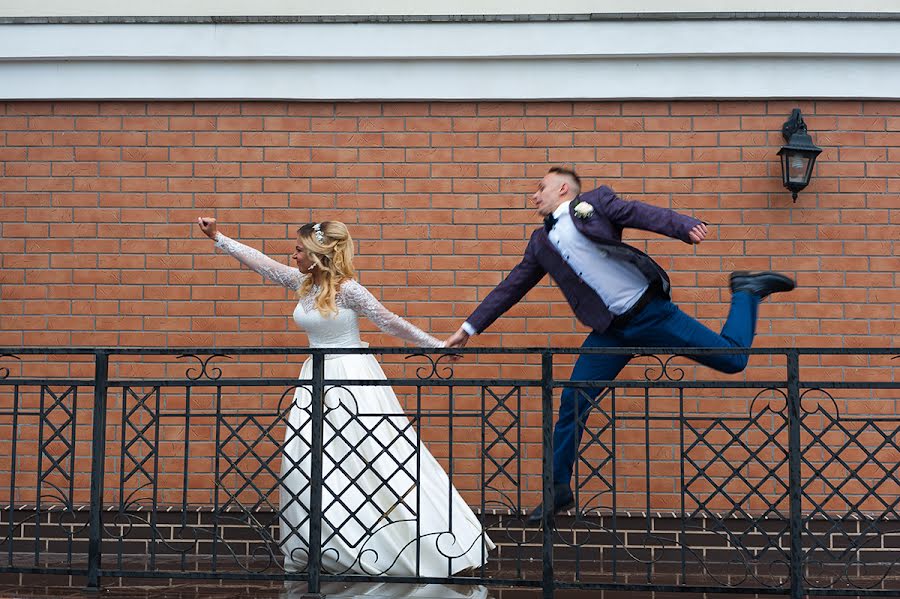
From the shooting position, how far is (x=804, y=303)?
579cm

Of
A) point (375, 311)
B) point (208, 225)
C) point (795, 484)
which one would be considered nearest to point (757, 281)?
point (795, 484)

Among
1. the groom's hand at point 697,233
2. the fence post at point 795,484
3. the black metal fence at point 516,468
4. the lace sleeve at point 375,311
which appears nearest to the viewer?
the fence post at point 795,484

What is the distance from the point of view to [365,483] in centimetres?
507

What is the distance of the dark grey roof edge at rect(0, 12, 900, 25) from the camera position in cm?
583

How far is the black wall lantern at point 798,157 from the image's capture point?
5.69 metres

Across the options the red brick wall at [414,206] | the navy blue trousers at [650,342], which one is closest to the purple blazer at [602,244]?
the navy blue trousers at [650,342]

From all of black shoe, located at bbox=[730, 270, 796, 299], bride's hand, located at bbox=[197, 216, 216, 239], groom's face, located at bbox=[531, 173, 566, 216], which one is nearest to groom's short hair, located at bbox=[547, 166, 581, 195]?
groom's face, located at bbox=[531, 173, 566, 216]

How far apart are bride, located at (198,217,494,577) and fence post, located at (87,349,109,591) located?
857 millimetres

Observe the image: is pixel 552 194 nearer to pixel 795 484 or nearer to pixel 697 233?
pixel 697 233

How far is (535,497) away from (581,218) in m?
1.81

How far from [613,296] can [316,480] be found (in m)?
1.66

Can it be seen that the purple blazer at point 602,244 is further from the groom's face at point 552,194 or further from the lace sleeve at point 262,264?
the lace sleeve at point 262,264

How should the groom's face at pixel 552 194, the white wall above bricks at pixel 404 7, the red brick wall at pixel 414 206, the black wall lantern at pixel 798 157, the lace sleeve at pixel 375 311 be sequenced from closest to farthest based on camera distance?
the groom's face at pixel 552 194, the lace sleeve at pixel 375 311, the black wall lantern at pixel 798 157, the red brick wall at pixel 414 206, the white wall above bricks at pixel 404 7

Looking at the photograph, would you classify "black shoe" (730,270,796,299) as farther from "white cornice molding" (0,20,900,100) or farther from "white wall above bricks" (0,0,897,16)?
"white wall above bricks" (0,0,897,16)
